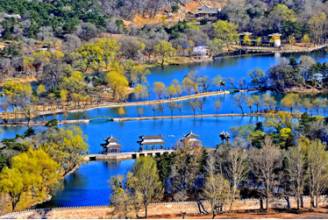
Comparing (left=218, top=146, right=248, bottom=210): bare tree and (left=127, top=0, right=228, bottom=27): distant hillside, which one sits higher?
(left=127, top=0, right=228, bottom=27): distant hillside

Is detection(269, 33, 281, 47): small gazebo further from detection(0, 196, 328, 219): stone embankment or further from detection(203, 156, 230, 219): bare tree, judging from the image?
detection(203, 156, 230, 219): bare tree

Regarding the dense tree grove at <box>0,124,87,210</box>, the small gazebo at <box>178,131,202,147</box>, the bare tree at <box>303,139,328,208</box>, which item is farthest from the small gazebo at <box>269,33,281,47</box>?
the bare tree at <box>303,139,328,208</box>

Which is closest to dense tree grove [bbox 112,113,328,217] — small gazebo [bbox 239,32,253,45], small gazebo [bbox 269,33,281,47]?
small gazebo [bbox 269,33,281,47]

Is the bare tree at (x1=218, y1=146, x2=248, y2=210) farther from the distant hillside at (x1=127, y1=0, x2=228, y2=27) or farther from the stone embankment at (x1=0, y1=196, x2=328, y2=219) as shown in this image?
the distant hillside at (x1=127, y1=0, x2=228, y2=27)

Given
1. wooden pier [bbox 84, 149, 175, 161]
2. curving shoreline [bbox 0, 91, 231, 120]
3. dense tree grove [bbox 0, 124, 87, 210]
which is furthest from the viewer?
curving shoreline [bbox 0, 91, 231, 120]

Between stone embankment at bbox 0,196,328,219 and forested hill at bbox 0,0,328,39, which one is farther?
forested hill at bbox 0,0,328,39

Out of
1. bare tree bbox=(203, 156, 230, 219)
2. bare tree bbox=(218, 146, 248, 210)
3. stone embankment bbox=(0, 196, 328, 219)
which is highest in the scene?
bare tree bbox=(218, 146, 248, 210)

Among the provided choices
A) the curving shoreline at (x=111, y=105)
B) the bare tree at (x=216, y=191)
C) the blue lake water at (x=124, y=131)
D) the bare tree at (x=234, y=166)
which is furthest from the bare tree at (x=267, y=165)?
the curving shoreline at (x=111, y=105)

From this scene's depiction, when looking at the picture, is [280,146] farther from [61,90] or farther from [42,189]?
[61,90]

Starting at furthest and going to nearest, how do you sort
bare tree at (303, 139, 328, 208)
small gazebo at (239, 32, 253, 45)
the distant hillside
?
the distant hillside → small gazebo at (239, 32, 253, 45) → bare tree at (303, 139, 328, 208)

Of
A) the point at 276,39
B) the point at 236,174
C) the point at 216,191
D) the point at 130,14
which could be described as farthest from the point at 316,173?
the point at 130,14
